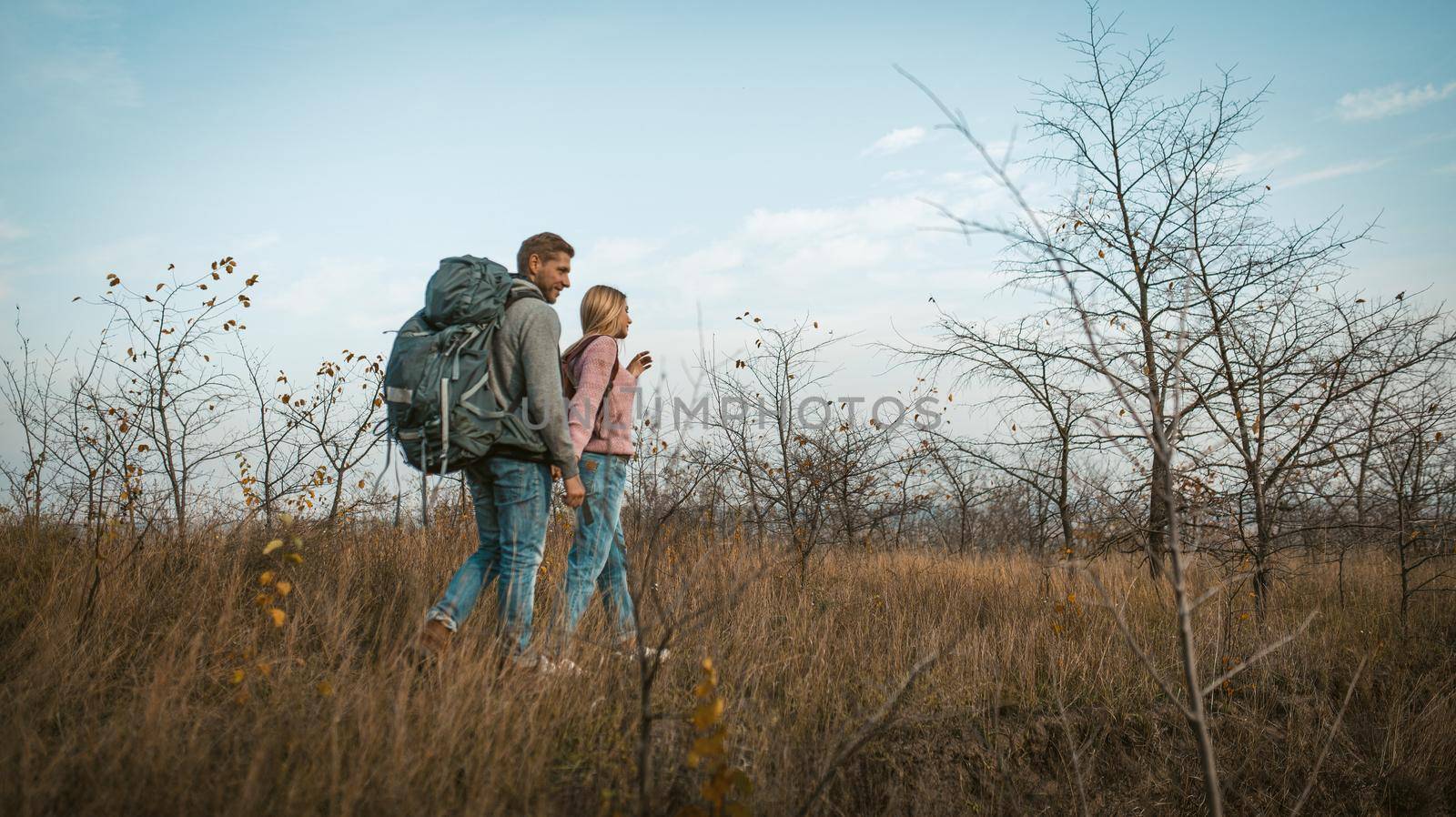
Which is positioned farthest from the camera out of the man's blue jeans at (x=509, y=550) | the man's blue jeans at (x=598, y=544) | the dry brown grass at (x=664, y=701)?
the man's blue jeans at (x=598, y=544)

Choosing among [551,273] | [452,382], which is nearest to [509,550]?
[452,382]

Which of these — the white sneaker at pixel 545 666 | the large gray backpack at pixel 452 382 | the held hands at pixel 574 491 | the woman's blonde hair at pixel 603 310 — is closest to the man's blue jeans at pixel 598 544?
the held hands at pixel 574 491

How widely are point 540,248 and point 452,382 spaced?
2.58ft

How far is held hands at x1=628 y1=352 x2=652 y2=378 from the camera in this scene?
3.70 m

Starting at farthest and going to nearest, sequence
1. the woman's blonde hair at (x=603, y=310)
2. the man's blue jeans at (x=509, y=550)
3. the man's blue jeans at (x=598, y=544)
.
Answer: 1. the woman's blonde hair at (x=603, y=310)
2. the man's blue jeans at (x=598, y=544)
3. the man's blue jeans at (x=509, y=550)

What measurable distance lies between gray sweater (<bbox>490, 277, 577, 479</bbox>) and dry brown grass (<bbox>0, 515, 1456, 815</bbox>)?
2.68 ft

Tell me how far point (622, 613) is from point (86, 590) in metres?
2.31

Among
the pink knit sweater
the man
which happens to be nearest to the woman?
the pink knit sweater

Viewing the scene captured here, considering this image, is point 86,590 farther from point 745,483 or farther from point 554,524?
point 745,483

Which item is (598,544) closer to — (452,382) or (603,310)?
(452,382)

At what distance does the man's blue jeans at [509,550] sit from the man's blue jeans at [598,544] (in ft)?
0.87

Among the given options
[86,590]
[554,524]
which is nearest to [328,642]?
[86,590]

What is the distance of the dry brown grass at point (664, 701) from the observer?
214cm

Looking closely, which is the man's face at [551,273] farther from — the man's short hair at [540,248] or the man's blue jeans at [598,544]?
the man's blue jeans at [598,544]
